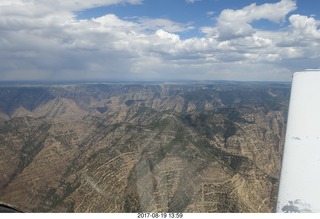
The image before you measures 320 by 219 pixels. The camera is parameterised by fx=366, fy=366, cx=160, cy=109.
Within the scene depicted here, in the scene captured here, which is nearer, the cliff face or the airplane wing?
the airplane wing

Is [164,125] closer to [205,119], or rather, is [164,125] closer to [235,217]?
[205,119]

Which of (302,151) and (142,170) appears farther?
(142,170)

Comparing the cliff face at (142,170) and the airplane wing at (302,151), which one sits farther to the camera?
the cliff face at (142,170)

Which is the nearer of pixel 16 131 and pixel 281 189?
pixel 281 189

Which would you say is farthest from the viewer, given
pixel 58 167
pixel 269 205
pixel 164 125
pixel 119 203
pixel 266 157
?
pixel 266 157

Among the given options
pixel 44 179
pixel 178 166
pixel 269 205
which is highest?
pixel 178 166

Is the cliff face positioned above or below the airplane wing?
below

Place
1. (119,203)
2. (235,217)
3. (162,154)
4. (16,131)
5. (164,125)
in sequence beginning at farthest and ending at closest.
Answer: (16,131) < (164,125) < (162,154) < (119,203) < (235,217)

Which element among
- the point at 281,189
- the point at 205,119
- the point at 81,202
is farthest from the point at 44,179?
the point at 281,189
